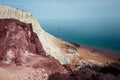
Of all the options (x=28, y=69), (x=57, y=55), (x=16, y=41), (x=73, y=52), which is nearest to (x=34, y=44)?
(x=16, y=41)

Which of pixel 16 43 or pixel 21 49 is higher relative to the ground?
pixel 16 43

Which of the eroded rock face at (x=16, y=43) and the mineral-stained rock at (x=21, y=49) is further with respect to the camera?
the eroded rock face at (x=16, y=43)

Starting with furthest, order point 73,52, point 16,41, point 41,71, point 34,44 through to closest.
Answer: point 73,52 < point 34,44 < point 16,41 < point 41,71

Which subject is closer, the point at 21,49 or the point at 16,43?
the point at 21,49

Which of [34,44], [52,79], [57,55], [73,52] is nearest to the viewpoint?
[52,79]

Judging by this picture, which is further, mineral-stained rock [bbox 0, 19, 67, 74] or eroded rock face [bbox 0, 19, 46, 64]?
eroded rock face [bbox 0, 19, 46, 64]

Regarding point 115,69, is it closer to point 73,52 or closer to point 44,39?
point 44,39

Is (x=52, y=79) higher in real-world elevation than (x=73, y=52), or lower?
higher

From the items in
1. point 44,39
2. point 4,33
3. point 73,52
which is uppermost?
point 4,33
